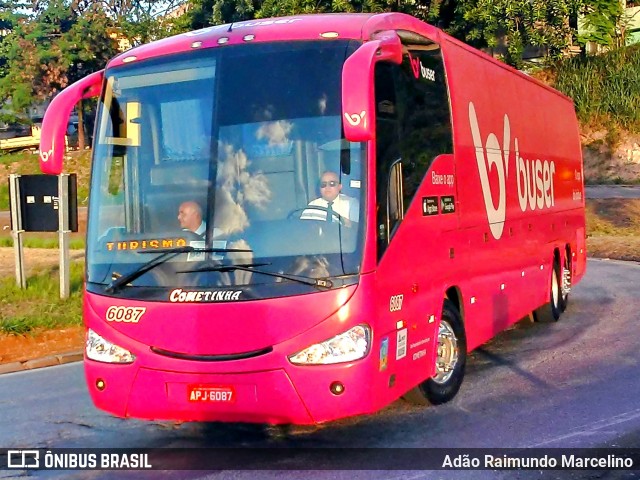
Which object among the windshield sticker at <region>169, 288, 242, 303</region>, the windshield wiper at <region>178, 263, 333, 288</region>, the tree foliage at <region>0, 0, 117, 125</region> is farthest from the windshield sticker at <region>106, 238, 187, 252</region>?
the tree foliage at <region>0, 0, 117, 125</region>

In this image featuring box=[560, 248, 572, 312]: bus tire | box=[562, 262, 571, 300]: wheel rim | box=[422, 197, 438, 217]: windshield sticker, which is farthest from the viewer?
box=[562, 262, 571, 300]: wheel rim

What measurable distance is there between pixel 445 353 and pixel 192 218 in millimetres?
2782

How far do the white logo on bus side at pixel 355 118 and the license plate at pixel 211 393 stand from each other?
1.91m

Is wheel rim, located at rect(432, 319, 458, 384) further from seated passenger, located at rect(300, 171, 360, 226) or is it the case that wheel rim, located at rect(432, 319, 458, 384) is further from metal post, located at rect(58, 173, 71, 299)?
metal post, located at rect(58, 173, 71, 299)

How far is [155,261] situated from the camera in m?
6.29

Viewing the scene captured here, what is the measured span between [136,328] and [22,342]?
5.92 metres

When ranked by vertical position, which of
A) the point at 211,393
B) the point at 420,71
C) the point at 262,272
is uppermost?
the point at 420,71

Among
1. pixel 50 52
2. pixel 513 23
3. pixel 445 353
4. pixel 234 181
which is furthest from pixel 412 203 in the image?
pixel 50 52

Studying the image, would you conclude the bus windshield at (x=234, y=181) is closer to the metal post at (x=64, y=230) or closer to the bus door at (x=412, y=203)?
the bus door at (x=412, y=203)

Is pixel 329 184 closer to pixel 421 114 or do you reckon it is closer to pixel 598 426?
pixel 421 114

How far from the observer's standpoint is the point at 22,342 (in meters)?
11.6

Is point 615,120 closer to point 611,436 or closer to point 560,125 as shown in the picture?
point 560,125

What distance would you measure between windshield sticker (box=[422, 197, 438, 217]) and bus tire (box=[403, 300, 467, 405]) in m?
0.88

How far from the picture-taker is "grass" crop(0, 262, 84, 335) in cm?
1185
